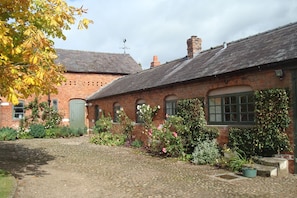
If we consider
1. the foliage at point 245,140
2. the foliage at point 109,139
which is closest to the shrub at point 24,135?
the foliage at point 109,139

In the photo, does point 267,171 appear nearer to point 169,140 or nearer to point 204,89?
point 169,140

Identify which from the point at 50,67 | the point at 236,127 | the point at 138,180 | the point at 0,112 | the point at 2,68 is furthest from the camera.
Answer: the point at 0,112

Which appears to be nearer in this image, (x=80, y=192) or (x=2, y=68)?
(x=2, y=68)

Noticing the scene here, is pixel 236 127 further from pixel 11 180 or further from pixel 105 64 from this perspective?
pixel 105 64

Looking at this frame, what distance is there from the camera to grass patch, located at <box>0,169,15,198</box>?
652 cm

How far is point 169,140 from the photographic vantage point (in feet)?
40.2

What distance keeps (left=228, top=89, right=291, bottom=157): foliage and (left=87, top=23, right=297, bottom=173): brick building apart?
0.73ft

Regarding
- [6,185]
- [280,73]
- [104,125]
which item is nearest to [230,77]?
[280,73]

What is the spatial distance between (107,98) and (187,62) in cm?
782

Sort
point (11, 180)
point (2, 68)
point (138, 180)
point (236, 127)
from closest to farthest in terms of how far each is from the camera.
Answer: point (2, 68) → point (11, 180) → point (138, 180) → point (236, 127)

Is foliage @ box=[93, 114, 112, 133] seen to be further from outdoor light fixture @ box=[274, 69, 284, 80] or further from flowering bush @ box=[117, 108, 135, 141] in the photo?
outdoor light fixture @ box=[274, 69, 284, 80]

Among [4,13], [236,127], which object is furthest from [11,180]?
[236,127]

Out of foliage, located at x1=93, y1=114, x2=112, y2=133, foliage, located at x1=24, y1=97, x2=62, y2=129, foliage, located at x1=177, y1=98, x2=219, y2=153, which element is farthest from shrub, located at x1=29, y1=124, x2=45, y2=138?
foliage, located at x1=177, y1=98, x2=219, y2=153

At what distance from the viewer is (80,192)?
283 inches
